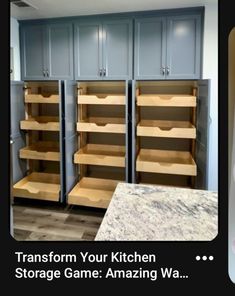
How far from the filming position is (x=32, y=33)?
239 centimetres

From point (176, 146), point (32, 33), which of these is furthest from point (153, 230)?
point (32, 33)

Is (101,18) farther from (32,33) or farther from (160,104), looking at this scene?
(160,104)

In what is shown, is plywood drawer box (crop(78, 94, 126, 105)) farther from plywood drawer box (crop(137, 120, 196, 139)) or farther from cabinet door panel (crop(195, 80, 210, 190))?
cabinet door panel (crop(195, 80, 210, 190))

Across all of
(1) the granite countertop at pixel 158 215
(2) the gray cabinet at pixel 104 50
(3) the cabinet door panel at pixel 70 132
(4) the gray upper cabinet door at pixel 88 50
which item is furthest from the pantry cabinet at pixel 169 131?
(1) the granite countertop at pixel 158 215

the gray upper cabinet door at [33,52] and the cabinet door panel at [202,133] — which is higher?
the gray upper cabinet door at [33,52]

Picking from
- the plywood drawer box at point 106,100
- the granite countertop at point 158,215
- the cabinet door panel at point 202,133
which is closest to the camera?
the granite countertop at point 158,215

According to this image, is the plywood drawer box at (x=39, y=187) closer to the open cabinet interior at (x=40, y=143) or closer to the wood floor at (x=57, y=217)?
the open cabinet interior at (x=40, y=143)

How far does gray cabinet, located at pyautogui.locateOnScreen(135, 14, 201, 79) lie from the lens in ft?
6.82

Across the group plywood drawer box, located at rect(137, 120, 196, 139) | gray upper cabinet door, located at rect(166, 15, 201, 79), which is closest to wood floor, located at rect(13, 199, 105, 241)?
plywood drawer box, located at rect(137, 120, 196, 139)

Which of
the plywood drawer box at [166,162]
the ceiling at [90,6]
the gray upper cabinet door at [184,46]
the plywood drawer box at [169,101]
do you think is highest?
the ceiling at [90,6]

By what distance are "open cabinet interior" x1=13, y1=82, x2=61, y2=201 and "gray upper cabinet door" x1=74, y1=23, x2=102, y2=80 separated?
13.4 inches

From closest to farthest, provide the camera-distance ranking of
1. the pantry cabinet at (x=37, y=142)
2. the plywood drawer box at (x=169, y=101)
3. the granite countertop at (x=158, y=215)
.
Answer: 1. the granite countertop at (x=158, y=215)
2. the plywood drawer box at (x=169, y=101)
3. the pantry cabinet at (x=37, y=142)

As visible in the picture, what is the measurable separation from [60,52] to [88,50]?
27 cm

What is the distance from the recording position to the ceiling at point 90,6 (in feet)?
6.43
